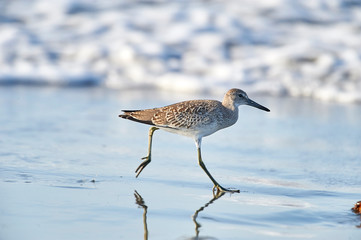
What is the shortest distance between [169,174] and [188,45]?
6.46m

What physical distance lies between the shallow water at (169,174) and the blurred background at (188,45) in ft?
3.92

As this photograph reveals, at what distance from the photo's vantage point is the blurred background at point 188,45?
35.9ft

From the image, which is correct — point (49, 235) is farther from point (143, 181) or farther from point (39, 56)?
point (39, 56)

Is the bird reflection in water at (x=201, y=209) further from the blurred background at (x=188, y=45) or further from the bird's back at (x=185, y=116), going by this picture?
the blurred background at (x=188, y=45)

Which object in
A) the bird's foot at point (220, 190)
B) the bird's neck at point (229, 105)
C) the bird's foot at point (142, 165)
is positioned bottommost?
the bird's foot at point (220, 190)

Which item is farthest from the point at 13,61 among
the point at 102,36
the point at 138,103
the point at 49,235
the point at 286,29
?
the point at 49,235

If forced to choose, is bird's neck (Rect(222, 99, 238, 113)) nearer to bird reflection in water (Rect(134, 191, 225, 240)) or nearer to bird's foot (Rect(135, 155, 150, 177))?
bird's foot (Rect(135, 155, 150, 177))

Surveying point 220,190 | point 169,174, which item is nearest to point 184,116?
point 169,174

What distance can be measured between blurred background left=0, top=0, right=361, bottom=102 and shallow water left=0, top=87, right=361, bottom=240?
1.20 m

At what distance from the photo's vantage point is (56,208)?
468cm

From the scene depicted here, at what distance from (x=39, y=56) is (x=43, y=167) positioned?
6.22 metres

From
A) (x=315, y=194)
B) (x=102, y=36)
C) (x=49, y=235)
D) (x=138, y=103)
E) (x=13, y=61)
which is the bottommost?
(x=49, y=235)

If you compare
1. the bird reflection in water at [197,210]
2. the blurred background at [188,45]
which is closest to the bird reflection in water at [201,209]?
the bird reflection in water at [197,210]

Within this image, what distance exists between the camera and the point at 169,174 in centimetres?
602
